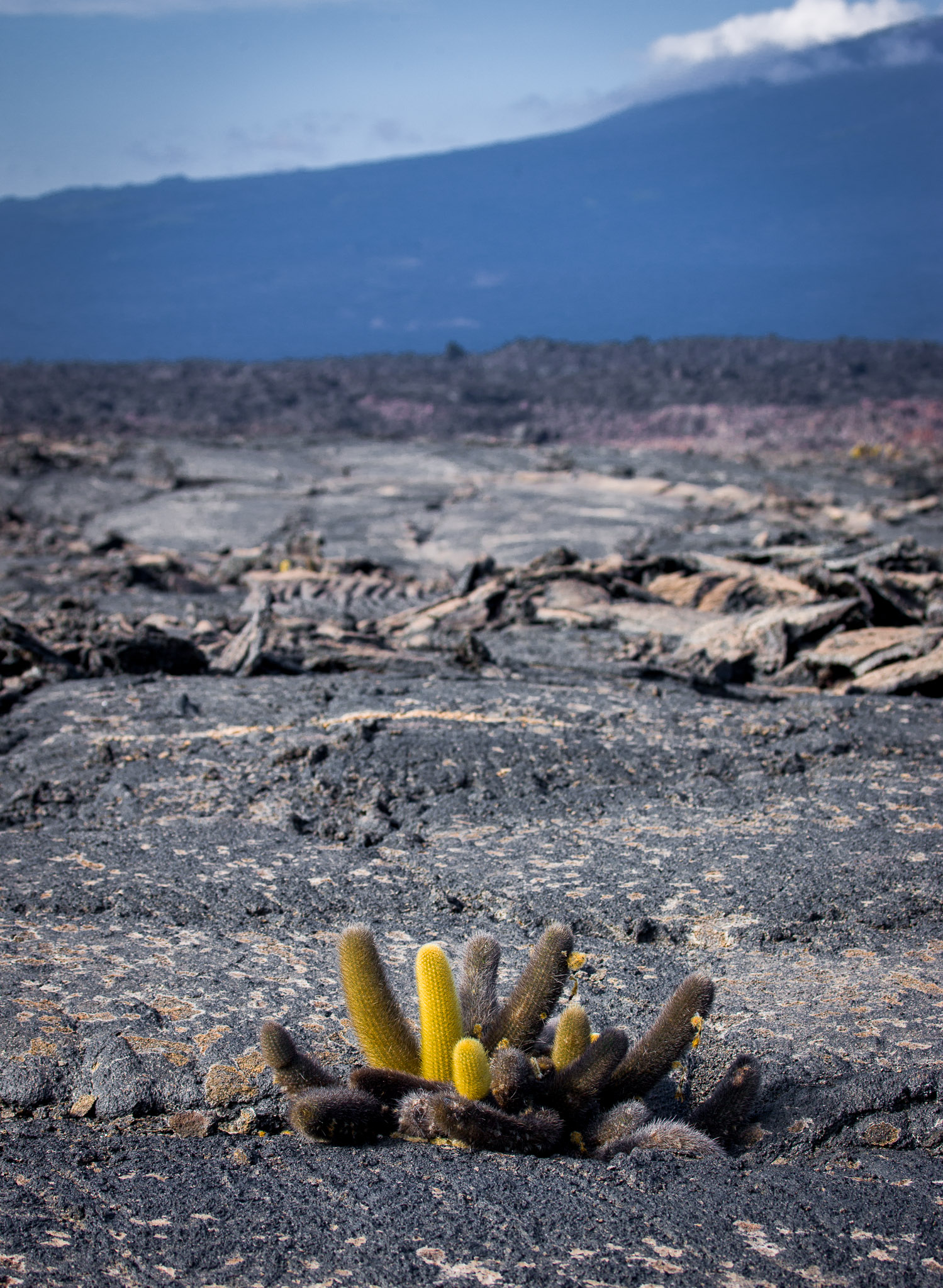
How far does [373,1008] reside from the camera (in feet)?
5.42

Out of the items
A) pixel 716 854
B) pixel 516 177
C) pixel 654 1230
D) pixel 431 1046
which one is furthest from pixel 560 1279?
pixel 516 177

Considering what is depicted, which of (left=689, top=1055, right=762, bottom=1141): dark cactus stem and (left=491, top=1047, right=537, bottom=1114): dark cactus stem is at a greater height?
(left=491, top=1047, right=537, bottom=1114): dark cactus stem

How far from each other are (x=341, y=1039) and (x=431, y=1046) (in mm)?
308

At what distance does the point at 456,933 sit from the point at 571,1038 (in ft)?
2.26

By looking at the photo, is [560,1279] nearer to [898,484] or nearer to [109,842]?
[109,842]

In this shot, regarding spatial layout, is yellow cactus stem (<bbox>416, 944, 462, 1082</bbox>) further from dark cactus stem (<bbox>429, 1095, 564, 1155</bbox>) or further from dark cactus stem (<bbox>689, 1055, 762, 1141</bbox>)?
dark cactus stem (<bbox>689, 1055, 762, 1141</bbox>)

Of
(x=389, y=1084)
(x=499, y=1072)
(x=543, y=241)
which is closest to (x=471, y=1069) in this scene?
(x=499, y=1072)

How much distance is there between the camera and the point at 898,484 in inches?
446

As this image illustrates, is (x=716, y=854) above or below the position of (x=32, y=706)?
below

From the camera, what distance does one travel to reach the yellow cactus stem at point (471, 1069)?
4.98 ft

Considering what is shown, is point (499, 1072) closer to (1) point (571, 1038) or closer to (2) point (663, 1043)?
(1) point (571, 1038)

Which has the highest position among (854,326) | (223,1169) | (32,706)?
(854,326)

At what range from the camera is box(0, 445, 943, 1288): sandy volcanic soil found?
1.40 meters

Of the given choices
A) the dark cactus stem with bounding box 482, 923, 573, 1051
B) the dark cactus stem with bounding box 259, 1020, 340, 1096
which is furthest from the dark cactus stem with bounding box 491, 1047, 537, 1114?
the dark cactus stem with bounding box 259, 1020, 340, 1096
